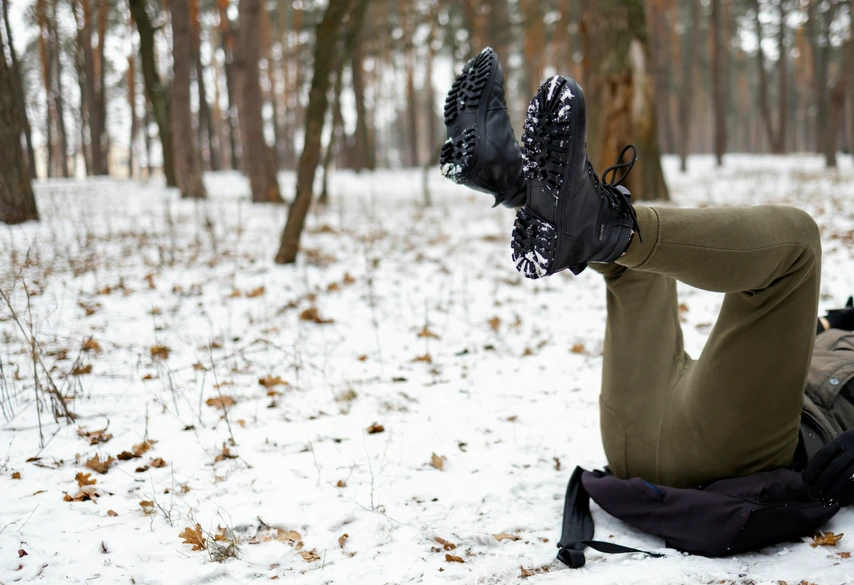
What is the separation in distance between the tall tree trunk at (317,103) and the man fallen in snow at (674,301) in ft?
11.1

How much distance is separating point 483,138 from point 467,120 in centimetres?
10

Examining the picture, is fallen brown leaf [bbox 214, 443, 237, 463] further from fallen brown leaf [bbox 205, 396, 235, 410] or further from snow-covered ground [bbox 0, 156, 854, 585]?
fallen brown leaf [bbox 205, 396, 235, 410]

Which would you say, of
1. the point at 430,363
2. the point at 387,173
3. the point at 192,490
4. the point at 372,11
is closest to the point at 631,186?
the point at 430,363

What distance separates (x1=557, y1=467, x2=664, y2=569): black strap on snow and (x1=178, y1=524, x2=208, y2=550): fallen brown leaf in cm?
110

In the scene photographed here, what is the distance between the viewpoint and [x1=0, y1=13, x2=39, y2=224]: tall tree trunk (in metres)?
6.18

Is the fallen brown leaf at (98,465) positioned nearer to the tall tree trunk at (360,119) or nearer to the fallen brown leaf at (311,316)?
the fallen brown leaf at (311,316)

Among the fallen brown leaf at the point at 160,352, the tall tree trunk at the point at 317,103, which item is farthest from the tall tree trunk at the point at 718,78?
the fallen brown leaf at the point at 160,352

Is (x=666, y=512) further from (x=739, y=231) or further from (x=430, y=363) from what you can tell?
(x=430, y=363)

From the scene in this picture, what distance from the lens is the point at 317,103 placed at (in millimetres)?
5258

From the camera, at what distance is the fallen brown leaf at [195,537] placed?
1.88 m

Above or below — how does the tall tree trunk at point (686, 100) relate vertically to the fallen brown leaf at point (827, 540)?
above

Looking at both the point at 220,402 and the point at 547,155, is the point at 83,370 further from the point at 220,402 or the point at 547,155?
the point at 547,155

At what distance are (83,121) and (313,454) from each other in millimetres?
24540

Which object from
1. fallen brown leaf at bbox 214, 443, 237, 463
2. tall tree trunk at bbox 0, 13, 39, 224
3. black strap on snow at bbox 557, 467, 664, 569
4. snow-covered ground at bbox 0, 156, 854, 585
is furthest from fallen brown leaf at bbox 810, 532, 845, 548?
tall tree trunk at bbox 0, 13, 39, 224
